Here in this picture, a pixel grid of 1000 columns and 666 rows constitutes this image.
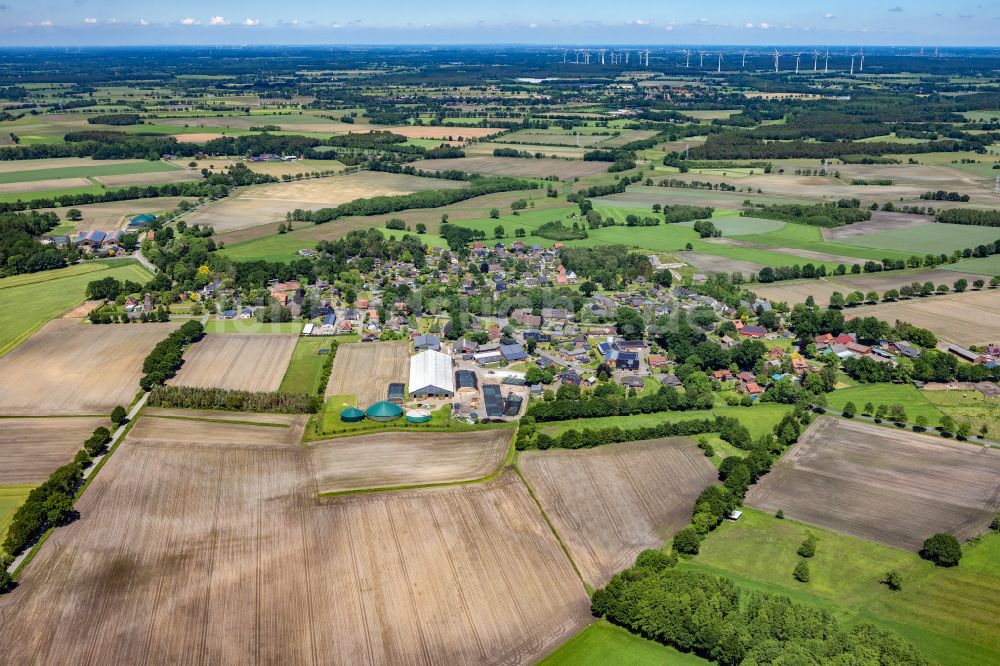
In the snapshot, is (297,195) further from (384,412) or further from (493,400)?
(493,400)

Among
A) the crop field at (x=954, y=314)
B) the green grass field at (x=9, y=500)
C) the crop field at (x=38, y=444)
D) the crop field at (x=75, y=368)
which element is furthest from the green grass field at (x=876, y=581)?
the crop field at (x=75, y=368)

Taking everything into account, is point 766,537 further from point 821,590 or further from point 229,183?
point 229,183

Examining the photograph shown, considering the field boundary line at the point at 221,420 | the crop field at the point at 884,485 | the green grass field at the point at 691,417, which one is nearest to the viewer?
the crop field at the point at 884,485

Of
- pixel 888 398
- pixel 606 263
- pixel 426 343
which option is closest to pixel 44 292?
pixel 426 343

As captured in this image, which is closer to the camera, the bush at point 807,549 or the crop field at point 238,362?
the bush at point 807,549

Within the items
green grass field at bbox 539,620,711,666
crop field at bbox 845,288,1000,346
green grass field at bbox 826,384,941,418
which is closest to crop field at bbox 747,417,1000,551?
green grass field at bbox 826,384,941,418

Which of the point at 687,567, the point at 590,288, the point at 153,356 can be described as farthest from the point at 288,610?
the point at 590,288

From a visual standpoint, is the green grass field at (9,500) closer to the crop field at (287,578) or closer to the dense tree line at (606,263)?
the crop field at (287,578)
